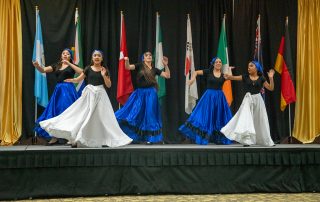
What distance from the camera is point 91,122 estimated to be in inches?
229

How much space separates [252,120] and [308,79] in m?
2.74

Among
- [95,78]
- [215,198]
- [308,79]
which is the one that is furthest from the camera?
[308,79]

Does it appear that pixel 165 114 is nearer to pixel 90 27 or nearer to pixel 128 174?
pixel 90 27

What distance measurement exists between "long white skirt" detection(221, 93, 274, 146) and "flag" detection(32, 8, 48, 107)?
3143 millimetres

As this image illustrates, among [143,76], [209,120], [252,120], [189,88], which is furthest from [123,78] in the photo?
[252,120]

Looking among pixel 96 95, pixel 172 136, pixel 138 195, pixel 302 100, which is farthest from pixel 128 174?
pixel 302 100

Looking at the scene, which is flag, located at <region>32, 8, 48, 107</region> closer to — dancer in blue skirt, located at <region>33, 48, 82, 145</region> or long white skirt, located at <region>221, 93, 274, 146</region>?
dancer in blue skirt, located at <region>33, 48, 82, 145</region>

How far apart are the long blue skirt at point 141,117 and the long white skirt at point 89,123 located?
28.8 inches

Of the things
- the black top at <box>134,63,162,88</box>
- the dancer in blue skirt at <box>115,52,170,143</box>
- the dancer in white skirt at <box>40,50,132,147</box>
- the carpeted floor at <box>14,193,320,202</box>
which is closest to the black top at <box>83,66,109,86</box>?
the dancer in white skirt at <box>40,50,132,147</box>

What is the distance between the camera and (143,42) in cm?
823

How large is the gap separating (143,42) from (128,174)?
3.37 m

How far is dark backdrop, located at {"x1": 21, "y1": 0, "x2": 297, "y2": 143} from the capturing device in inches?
311

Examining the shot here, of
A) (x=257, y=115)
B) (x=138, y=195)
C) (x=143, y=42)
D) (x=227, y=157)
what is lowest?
(x=138, y=195)

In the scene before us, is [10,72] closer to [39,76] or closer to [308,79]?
[39,76]
